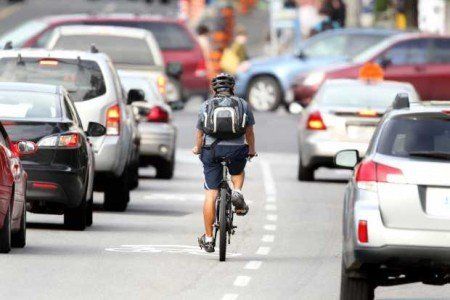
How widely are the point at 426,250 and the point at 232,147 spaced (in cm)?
460

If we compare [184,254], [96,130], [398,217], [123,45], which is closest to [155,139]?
[123,45]

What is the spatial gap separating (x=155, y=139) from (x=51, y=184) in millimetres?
9313

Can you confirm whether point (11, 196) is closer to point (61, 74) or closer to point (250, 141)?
point (250, 141)

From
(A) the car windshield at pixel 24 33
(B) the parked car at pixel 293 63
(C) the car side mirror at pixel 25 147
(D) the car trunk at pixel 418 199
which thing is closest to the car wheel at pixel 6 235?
(C) the car side mirror at pixel 25 147

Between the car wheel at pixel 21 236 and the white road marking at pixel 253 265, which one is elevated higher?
the car wheel at pixel 21 236

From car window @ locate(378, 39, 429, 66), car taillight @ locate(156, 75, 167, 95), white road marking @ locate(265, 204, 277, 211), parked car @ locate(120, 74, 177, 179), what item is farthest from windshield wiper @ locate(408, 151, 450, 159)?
car window @ locate(378, 39, 429, 66)

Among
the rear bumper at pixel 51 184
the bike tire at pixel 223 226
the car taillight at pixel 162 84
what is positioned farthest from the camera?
the car taillight at pixel 162 84

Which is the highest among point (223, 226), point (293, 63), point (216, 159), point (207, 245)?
point (216, 159)

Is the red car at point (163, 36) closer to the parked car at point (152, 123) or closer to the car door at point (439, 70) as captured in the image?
the car door at point (439, 70)

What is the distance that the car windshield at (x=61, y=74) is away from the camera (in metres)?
21.9

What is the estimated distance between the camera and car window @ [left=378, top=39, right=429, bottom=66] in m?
40.8

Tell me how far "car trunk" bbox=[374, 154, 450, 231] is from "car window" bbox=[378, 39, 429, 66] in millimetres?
28336

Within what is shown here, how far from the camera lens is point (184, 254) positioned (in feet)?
57.0

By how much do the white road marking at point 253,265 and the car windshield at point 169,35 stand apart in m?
22.8
